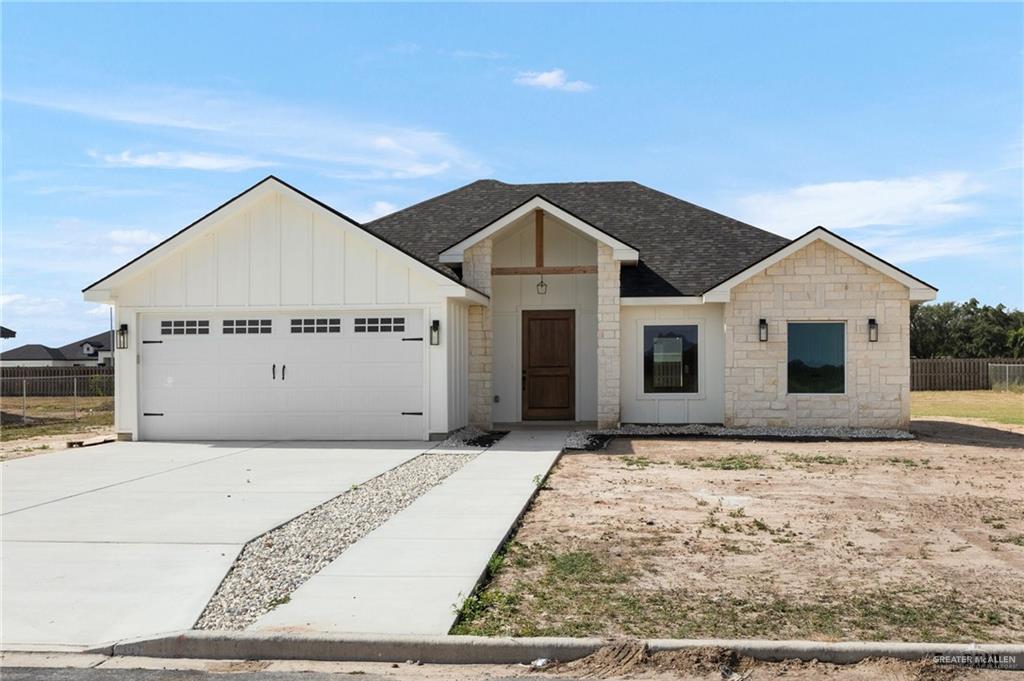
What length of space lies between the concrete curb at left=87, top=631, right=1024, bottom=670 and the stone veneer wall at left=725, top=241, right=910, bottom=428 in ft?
41.9

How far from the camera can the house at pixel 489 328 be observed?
16219mm

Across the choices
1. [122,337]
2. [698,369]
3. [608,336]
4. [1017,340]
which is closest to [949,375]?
[1017,340]

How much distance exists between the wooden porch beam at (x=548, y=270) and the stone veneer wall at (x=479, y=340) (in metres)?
0.34

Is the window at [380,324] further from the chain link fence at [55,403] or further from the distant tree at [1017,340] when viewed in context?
the distant tree at [1017,340]

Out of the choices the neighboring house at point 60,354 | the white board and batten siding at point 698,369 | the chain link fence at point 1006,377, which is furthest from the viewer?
the neighboring house at point 60,354

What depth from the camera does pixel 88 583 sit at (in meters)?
6.64

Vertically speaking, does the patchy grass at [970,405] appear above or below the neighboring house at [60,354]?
below

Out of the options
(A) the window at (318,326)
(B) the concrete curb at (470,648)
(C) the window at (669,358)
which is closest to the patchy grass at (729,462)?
(C) the window at (669,358)

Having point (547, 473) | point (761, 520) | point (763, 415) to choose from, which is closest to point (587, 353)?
point (763, 415)

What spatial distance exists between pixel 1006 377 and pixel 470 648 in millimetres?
37750

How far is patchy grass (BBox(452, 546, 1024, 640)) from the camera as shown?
5520mm

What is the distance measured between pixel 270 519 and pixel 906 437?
12.5 m

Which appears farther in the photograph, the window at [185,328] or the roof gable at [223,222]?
the window at [185,328]

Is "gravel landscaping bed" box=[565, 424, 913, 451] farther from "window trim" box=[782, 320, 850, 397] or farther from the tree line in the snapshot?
the tree line
